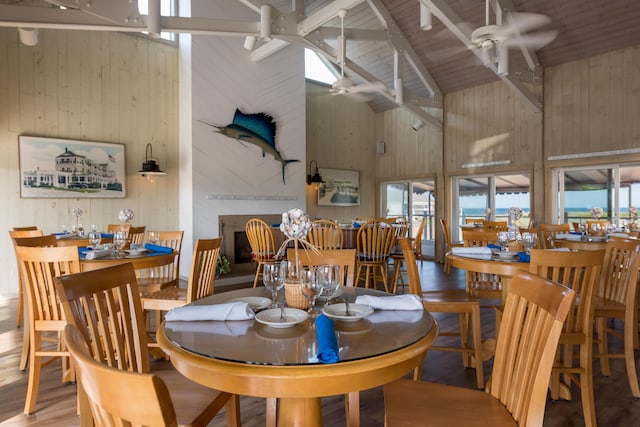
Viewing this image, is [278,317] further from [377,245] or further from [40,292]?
[377,245]

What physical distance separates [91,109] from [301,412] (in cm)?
621

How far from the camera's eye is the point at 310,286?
143cm

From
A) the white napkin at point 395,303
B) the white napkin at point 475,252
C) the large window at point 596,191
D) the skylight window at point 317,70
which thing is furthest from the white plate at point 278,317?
the skylight window at point 317,70

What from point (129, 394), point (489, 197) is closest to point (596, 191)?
point (489, 197)

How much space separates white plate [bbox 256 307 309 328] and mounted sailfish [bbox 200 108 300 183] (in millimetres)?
5712

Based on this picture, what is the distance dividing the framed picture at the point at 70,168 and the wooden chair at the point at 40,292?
3.92m

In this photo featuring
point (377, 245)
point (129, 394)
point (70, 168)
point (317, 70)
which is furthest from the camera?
point (317, 70)

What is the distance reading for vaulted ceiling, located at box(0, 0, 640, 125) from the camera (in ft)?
14.9

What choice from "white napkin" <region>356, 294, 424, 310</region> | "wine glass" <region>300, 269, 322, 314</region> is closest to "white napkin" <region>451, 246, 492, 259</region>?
"white napkin" <region>356, 294, 424, 310</region>

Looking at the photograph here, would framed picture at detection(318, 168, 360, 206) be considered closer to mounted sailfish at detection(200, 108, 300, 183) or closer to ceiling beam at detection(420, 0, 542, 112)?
mounted sailfish at detection(200, 108, 300, 183)

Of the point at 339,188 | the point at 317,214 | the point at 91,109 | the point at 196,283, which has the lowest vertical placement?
the point at 196,283

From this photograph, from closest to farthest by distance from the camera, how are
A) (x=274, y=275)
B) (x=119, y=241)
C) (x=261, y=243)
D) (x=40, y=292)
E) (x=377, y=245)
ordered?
1. (x=274, y=275)
2. (x=40, y=292)
3. (x=119, y=241)
4. (x=377, y=245)
5. (x=261, y=243)

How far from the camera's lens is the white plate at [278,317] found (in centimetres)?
130

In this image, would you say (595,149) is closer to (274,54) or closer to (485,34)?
(485,34)
